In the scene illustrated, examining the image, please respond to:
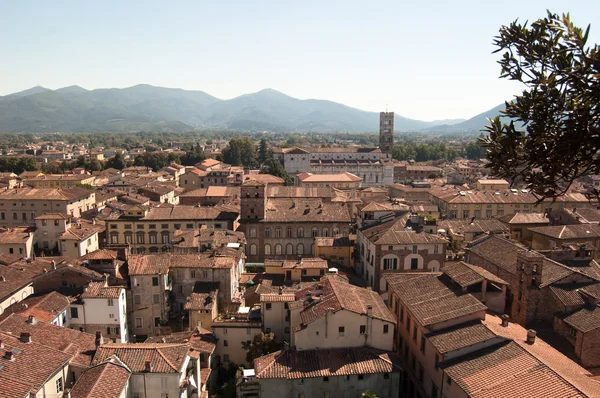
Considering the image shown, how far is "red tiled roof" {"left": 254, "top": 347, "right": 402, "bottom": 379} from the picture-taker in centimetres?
2497

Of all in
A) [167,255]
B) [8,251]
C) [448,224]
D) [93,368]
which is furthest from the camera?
[448,224]

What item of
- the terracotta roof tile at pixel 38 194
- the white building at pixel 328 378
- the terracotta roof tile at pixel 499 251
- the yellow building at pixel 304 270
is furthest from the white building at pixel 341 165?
the white building at pixel 328 378

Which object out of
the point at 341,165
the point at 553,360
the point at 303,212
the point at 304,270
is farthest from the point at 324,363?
the point at 341,165

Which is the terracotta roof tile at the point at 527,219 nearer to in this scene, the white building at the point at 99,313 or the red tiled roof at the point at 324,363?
the red tiled roof at the point at 324,363

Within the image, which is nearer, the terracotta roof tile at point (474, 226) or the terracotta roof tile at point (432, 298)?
the terracotta roof tile at point (432, 298)

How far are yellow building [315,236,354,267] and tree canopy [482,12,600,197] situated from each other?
36865mm

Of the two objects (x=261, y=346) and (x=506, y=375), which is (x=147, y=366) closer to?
(x=261, y=346)

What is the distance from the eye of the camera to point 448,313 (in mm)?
26625

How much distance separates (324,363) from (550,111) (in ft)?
65.9

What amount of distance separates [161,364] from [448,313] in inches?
637

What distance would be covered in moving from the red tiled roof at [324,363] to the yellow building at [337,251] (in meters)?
20.0

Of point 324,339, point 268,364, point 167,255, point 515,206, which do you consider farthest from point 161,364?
point 515,206

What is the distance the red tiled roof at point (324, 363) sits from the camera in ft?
81.9

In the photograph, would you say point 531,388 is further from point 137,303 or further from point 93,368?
point 137,303
